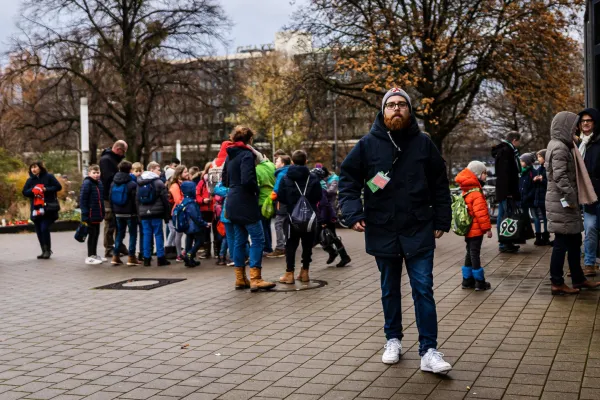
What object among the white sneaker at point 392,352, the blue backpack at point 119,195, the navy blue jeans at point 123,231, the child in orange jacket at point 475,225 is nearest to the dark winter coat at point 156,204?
the blue backpack at point 119,195

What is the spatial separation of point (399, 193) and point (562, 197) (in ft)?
11.7

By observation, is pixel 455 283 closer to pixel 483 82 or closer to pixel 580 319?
pixel 580 319

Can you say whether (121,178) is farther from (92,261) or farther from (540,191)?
(540,191)

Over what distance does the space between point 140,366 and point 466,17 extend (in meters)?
23.0

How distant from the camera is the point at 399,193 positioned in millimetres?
6047

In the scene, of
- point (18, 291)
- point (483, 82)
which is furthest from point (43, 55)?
point (18, 291)

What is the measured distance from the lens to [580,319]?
7.66 metres

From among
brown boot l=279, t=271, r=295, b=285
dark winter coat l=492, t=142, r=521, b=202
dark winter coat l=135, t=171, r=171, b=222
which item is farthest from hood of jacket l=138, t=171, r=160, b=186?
dark winter coat l=492, t=142, r=521, b=202

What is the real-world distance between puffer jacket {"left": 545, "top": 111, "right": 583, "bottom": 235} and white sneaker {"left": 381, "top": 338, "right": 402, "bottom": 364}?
3414 millimetres

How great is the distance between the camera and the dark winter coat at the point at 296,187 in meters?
10.9

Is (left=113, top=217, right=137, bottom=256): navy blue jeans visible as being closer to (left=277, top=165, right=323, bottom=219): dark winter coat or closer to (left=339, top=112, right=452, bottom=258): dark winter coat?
(left=277, top=165, right=323, bottom=219): dark winter coat

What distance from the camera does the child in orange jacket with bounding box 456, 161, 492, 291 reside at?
31.7 ft

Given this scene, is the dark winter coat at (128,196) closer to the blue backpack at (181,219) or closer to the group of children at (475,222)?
the blue backpack at (181,219)

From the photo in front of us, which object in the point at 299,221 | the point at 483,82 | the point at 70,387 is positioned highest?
the point at 483,82
